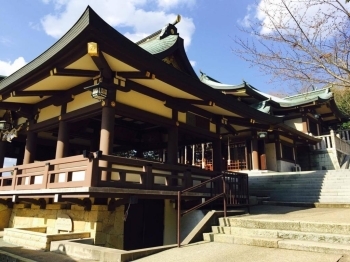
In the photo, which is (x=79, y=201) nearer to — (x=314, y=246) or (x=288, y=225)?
(x=288, y=225)

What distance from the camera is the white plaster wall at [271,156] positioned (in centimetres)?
1894

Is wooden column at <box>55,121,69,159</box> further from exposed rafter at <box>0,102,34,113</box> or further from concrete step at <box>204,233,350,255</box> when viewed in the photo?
concrete step at <box>204,233,350,255</box>

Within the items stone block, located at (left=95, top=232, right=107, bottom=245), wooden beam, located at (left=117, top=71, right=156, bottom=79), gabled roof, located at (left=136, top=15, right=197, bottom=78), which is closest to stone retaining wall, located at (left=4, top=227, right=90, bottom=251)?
stone block, located at (left=95, top=232, right=107, bottom=245)

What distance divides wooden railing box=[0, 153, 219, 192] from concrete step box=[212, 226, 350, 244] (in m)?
2.01

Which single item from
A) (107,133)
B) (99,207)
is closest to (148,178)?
(99,207)

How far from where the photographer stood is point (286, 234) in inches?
231

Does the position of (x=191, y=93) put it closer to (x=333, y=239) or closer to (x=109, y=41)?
(x=109, y=41)

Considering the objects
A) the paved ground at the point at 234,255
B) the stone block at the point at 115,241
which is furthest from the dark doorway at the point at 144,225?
the paved ground at the point at 234,255

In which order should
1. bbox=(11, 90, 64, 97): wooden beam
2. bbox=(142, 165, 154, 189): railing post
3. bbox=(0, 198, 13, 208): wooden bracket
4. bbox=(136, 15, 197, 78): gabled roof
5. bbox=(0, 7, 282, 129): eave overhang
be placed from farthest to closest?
1. bbox=(0, 198, 13, 208): wooden bracket
2. bbox=(136, 15, 197, 78): gabled roof
3. bbox=(11, 90, 64, 97): wooden beam
4. bbox=(142, 165, 154, 189): railing post
5. bbox=(0, 7, 282, 129): eave overhang

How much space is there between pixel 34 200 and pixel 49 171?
2196 millimetres

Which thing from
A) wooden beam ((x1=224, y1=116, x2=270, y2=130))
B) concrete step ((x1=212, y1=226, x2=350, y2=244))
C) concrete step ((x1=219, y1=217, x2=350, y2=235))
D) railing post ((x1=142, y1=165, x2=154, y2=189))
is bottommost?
concrete step ((x1=212, y1=226, x2=350, y2=244))

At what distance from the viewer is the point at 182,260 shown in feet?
16.3

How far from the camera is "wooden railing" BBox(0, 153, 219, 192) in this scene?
20.5ft

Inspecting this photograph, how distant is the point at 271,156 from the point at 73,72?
1542 cm
